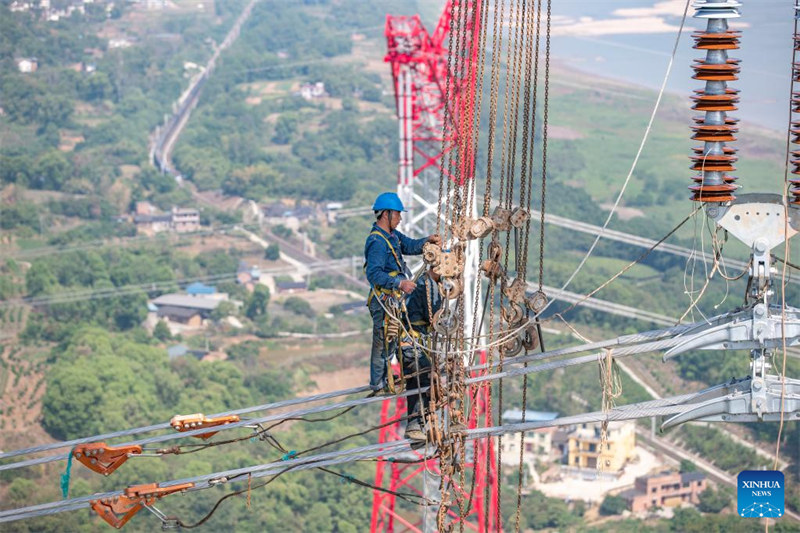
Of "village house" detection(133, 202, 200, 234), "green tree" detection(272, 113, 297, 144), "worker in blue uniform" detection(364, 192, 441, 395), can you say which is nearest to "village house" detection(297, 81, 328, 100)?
"green tree" detection(272, 113, 297, 144)

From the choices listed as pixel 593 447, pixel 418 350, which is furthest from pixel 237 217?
pixel 418 350

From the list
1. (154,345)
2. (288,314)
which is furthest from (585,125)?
(154,345)

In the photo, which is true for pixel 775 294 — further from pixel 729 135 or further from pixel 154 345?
pixel 154 345

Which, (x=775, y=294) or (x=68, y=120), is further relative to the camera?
(x=68, y=120)

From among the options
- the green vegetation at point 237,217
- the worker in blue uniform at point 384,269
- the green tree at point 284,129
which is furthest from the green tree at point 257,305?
the worker in blue uniform at point 384,269

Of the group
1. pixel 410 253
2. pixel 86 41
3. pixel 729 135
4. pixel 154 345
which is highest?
pixel 729 135

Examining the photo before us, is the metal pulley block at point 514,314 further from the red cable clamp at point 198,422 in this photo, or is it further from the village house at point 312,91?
the village house at point 312,91

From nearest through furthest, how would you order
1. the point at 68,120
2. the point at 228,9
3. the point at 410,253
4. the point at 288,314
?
the point at 410,253
the point at 288,314
the point at 68,120
the point at 228,9

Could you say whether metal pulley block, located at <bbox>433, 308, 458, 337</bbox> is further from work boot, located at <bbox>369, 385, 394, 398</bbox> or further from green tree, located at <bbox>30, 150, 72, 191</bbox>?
green tree, located at <bbox>30, 150, 72, 191</bbox>
